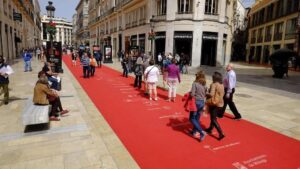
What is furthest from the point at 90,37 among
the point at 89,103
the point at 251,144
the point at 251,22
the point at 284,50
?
the point at 251,144

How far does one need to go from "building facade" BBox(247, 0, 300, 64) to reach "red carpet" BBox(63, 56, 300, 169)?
29900 millimetres

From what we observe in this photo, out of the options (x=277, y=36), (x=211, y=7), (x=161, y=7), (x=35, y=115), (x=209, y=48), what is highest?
(x=161, y=7)

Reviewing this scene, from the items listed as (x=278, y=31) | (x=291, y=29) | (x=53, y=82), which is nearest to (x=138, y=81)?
(x=53, y=82)

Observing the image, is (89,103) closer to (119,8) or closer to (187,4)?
(187,4)

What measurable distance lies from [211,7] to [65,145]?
25305mm

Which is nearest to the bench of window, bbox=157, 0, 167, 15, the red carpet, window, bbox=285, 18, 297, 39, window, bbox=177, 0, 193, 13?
the red carpet

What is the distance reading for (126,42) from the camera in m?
38.9

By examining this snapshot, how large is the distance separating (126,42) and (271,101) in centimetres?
3148

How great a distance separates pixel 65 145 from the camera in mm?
4926

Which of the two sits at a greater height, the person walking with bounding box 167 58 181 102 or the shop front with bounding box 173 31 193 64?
the shop front with bounding box 173 31 193 64

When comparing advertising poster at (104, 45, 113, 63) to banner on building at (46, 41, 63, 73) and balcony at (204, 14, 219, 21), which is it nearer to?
banner on building at (46, 41, 63, 73)

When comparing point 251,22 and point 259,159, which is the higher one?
point 251,22

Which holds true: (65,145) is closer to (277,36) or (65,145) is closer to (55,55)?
(55,55)

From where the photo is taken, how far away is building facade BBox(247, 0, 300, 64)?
31.9 metres
